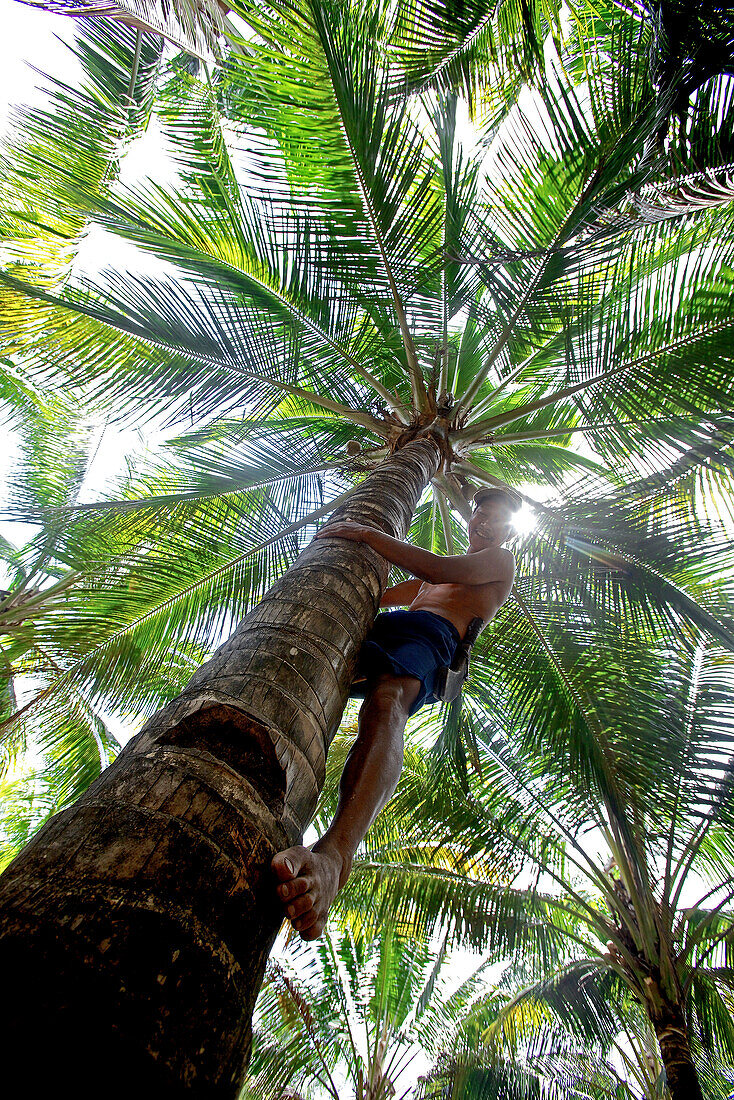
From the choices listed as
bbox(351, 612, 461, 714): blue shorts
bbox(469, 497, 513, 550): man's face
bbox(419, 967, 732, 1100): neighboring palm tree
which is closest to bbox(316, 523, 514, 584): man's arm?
bbox(351, 612, 461, 714): blue shorts

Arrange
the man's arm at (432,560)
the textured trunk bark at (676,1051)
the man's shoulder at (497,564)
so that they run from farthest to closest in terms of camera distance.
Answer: the textured trunk bark at (676,1051)
the man's shoulder at (497,564)
the man's arm at (432,560)

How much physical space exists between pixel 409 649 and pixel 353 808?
72cm

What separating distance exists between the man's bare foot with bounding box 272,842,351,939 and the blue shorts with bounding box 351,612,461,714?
908 mm

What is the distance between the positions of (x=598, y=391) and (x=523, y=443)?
6.60 feet

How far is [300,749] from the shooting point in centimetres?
151

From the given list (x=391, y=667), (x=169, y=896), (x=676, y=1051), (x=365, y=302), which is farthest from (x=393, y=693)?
(x=676, y=1051)

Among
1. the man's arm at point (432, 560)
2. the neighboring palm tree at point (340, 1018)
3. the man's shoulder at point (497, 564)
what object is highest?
the man's shoulder at point (497, 564)

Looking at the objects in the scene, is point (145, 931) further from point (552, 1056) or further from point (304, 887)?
point (552, 1056)

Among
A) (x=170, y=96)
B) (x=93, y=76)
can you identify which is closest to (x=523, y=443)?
(x=170, y=96)

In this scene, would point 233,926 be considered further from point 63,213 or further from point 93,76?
point 93,76

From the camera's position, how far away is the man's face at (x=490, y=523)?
3.61 meters

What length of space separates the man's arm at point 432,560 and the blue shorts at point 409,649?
20 cm

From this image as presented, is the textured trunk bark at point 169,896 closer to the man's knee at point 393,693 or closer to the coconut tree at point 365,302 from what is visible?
the man's knee at point 393,693

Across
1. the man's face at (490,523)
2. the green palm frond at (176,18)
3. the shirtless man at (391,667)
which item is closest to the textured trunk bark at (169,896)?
the shirtless man at (391,667)
